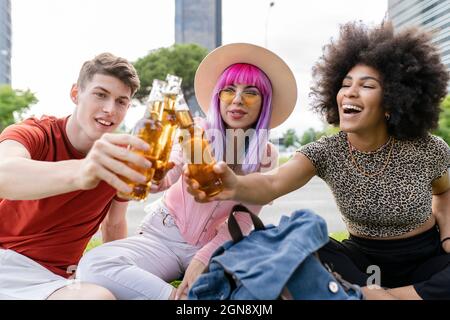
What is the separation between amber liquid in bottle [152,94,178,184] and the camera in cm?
164

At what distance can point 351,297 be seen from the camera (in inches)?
68.4

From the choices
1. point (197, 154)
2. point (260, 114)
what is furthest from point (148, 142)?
point (260, 114)

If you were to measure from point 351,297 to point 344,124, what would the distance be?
966 mm

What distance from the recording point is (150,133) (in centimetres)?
160

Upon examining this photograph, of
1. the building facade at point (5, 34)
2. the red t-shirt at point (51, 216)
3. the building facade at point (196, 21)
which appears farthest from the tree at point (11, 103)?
the red t-shirt at point (51, 216)

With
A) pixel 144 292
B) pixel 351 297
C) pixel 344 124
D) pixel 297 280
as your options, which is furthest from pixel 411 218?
pixel 144 292

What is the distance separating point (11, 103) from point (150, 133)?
24.4m

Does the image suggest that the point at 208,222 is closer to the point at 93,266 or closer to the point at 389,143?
the point at 93,266

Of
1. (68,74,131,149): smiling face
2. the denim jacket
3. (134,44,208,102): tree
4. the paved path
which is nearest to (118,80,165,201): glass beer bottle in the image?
the denim jacket

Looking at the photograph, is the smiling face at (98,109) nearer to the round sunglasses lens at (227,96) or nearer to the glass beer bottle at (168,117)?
the round sunglasses lens at (227,96)

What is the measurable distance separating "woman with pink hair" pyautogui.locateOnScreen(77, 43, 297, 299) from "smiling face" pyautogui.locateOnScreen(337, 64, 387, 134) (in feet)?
1.04

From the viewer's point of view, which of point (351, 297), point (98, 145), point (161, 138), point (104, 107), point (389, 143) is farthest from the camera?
point (389, 143)

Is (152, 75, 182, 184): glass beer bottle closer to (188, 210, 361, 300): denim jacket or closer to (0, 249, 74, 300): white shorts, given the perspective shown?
(188, 210, 361, 300): denim jacket

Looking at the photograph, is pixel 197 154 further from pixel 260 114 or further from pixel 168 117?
pixel 260 114
